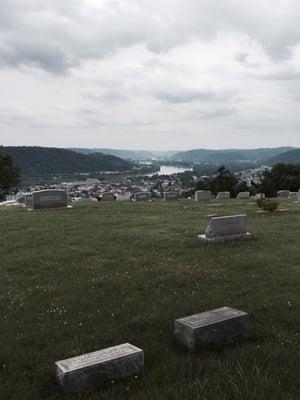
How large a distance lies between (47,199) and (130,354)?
58.4 ft

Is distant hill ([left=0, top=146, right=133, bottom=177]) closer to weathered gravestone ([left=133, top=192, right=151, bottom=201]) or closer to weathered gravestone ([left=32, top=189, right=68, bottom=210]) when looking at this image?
weathered gravestone ([left=133, top=192, right=151, bottom=201])

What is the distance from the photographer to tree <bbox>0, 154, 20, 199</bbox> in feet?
191

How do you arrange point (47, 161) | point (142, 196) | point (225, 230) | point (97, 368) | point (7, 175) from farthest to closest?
point (47, 161) → point (7, 175) → point (142, 196) → point (225, 230) → point (97, 368)

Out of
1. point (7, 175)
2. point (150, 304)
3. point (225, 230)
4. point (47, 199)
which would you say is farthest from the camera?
point (7, 175)

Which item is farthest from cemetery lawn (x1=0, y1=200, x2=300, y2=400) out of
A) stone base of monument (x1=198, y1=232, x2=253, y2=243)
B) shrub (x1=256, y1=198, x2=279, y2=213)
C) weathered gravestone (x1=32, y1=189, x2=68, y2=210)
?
weathered gravestone (x1=32, y1=189, x2=68, y2=210)

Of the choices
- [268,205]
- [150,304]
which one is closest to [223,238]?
[150,304]

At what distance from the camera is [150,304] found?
671cm

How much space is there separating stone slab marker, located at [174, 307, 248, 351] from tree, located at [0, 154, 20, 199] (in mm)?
56091

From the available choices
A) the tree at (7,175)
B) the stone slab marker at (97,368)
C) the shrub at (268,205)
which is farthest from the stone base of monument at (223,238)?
the tree at (7,175)

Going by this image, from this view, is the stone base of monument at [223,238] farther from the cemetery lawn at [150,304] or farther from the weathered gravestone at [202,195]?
the weathered gravestone at [202,195]

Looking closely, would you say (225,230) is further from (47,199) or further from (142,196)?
(142,196)

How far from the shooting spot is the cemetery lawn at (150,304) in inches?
168

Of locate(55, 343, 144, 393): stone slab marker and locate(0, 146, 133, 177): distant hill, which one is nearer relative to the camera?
locate(55, 343, 144, 393): stone slab marker

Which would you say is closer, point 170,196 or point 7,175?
point 170,196
